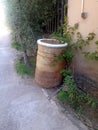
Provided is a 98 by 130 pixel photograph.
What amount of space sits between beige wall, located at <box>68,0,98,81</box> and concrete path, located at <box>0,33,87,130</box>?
916 mm

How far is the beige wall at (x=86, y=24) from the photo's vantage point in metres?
3.76

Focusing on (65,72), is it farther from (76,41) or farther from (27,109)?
(27,109)

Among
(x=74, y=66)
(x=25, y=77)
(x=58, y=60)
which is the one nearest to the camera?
(x=58, y=60)

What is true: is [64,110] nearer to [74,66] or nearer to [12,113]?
[12,113]

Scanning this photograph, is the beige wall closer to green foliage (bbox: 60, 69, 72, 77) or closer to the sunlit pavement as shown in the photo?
green foliage (bbox: 60, 69, 72, 77)

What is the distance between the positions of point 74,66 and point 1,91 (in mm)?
1474

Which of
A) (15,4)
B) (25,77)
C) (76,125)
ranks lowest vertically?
Answer: (76,125)

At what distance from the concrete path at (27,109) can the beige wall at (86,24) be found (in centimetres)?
92

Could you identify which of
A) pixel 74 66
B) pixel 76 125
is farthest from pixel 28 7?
pixel 76 125

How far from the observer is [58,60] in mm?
4004

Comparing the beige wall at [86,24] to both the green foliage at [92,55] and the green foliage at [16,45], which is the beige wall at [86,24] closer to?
the green foliage at [92,55]

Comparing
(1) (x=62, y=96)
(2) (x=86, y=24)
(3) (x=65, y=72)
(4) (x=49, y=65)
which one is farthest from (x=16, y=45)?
(1) (x=62, y=96)

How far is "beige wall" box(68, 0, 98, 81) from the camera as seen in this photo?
376 centimetres

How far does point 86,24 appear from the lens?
3918mm
